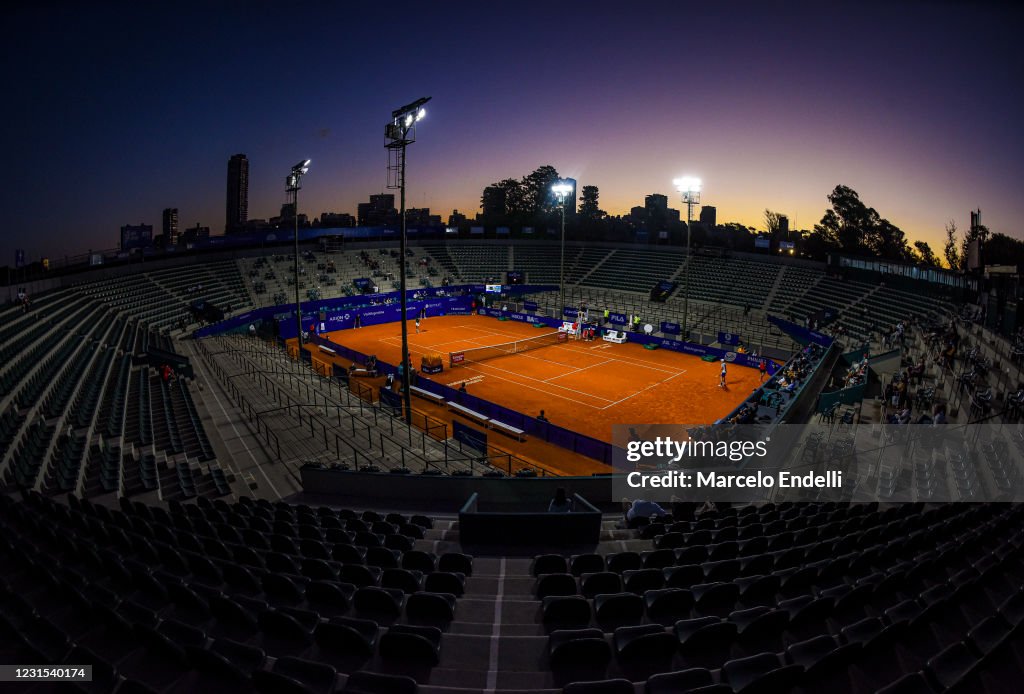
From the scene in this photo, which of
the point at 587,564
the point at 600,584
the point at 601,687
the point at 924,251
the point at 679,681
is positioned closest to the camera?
the point at 601,687

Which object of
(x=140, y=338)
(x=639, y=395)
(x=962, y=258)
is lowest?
(x=639, y=395)

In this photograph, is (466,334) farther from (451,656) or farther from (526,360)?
(451,656)

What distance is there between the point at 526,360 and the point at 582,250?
1686 inches

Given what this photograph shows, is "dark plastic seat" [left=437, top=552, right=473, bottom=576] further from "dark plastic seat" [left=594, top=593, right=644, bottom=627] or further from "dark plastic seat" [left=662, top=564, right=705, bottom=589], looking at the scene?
"dark plastic seat" [left=662, top=564, right=705, bottom=589]

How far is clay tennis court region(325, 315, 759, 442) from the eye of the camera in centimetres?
3019

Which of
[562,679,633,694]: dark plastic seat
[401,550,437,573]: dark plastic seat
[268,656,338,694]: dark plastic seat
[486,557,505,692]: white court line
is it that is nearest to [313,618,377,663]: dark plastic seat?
[268,656,338,694]: dark plastic seat

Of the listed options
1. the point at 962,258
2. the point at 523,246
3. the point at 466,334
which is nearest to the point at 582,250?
the point at 523,246

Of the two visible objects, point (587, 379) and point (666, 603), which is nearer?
point (666, 603)

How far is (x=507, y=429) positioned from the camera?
26.1m

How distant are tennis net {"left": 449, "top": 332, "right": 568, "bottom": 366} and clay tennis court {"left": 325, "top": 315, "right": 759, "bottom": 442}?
55cm

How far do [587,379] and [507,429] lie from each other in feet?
41.7

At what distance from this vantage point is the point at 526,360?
42.8 metres

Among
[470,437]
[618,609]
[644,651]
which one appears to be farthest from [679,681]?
[470,437]

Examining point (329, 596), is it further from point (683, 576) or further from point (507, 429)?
point (507, 429)
